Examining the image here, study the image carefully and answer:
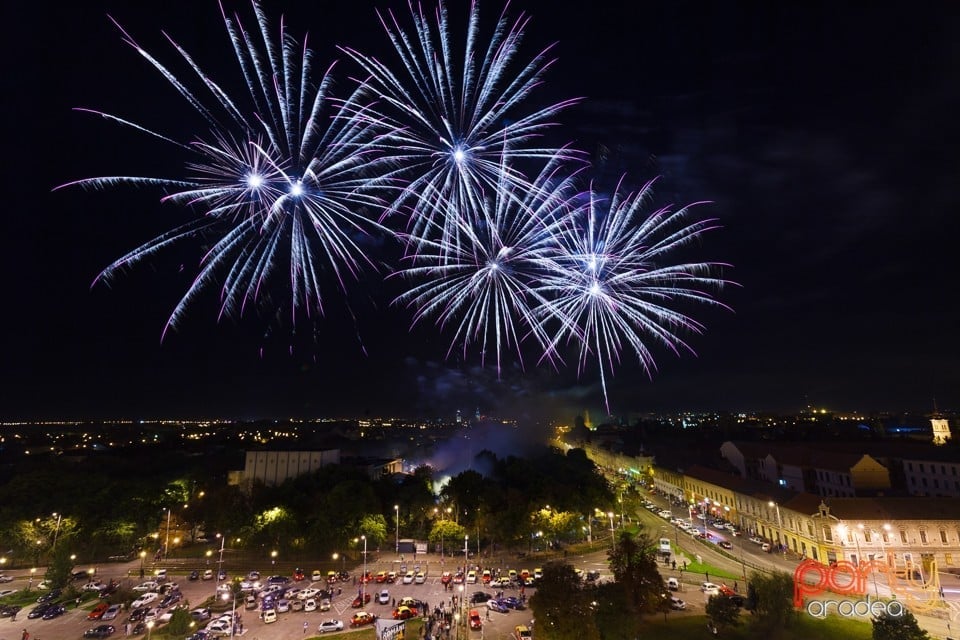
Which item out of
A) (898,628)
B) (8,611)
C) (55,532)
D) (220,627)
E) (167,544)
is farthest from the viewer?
(167,544)

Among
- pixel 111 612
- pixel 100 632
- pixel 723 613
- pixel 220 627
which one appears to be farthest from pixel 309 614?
pixel 723 613

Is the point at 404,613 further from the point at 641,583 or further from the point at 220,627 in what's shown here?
the point at 641,583

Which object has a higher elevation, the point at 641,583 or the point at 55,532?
the point at 55,532

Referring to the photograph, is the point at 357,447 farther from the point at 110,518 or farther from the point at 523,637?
the point at 523,637

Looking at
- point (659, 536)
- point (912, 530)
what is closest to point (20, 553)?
point (659, 536)

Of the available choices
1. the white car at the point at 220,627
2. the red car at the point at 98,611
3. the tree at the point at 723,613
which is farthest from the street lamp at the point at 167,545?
the tree at the point at 723,613
